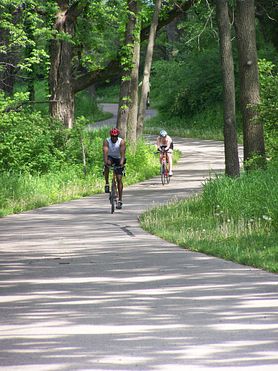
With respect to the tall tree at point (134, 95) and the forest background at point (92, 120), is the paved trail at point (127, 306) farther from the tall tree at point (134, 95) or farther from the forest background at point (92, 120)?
the tall tree at point (134, 95)

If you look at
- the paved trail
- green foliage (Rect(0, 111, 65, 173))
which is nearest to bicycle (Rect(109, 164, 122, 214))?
the paved trail

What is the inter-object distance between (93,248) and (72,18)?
74.0ft

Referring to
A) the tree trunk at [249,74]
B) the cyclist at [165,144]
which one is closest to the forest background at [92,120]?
the tree trunk at [249,74]

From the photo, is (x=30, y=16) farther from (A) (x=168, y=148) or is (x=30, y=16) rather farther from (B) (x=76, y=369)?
(B) (x=76, y=369)

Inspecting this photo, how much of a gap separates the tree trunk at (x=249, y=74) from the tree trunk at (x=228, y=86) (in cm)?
42

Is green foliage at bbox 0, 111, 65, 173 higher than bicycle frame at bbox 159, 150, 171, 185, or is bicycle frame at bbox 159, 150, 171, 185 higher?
green foliage at bbox 0, 111, 65, 173

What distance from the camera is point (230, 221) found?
797 inches

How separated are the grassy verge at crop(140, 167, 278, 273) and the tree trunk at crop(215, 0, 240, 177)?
9.15 ft

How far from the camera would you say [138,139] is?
43.3 meters

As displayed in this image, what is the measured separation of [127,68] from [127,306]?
29409 millimetres

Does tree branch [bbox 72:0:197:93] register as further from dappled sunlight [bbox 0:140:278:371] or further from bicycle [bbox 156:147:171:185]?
dappled sunlight [bbox 0:140:278:371]

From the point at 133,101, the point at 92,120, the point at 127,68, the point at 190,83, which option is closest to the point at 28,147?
the point at 92,120

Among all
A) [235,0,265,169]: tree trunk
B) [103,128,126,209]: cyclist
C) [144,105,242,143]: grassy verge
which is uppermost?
[235,0,265,169]: tree trunk

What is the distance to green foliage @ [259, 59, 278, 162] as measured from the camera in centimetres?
2441
